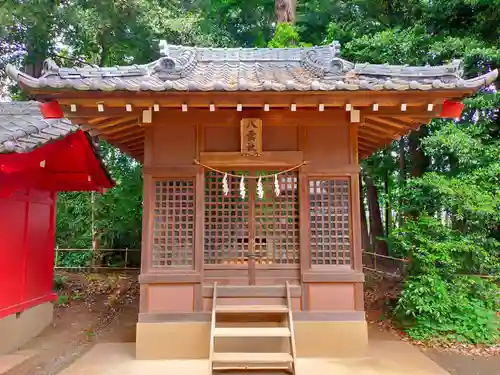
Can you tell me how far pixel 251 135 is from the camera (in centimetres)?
546

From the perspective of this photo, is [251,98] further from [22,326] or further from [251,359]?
[22,326]

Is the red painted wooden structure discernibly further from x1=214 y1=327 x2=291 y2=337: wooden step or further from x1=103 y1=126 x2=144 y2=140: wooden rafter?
x1=214 y1=327 x2=291 y2=337: wooden step

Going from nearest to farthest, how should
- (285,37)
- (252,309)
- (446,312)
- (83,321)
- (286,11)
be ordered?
(252,309) → (446,312) → (83,321) → (285,37) → (286,11)

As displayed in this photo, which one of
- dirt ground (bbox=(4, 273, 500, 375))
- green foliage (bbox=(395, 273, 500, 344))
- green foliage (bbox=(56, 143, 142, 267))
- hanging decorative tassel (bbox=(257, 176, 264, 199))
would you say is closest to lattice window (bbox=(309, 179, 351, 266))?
hanging decorative tassel (bbox=(257, 176, 264, 199))

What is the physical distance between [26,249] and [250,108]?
4.68 meters

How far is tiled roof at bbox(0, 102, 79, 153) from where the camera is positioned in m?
4.94

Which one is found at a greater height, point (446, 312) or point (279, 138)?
point (279, 138)

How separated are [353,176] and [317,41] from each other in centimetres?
1043

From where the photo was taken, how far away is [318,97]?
4.84 meters

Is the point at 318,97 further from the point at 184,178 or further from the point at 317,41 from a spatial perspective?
→ the point at 317,41

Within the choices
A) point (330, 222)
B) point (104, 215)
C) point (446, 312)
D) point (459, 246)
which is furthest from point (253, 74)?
point (104, 215)

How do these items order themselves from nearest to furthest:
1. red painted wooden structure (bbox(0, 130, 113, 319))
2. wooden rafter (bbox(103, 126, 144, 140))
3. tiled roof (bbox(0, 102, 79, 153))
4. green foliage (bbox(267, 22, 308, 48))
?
tiled roof (bbox(0, 102, 79, 153))
red painted wooden structure (bbox(0, 130, 113, 319))
wooden rafter (bbox(103, 126, 144, 140))
green foliage (bbox(267, 22, 308, 48))

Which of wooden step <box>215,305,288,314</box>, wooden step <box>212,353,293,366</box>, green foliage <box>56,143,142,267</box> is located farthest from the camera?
green foliage <box>56,143,142,267</box>

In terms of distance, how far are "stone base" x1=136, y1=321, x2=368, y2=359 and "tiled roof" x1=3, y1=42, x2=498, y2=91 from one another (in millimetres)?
3201
